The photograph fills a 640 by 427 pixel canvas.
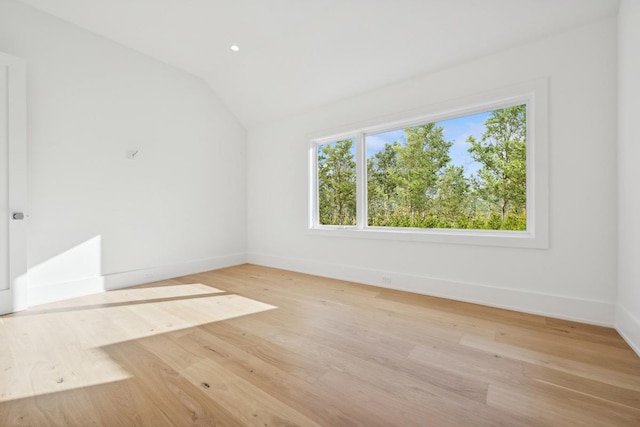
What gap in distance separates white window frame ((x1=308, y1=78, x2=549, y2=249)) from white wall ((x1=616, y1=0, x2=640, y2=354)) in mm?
439

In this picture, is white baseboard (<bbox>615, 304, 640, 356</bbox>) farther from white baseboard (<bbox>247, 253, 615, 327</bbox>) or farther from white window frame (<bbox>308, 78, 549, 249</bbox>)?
white window frame (<bbox>308, 78, 549, 249</bbox>)

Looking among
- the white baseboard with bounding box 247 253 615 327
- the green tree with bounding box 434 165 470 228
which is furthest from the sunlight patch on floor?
the green tree with bounding box 434 165 470 228

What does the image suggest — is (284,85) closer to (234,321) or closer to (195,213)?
(195,213)

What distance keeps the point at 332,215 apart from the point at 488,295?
2.15m

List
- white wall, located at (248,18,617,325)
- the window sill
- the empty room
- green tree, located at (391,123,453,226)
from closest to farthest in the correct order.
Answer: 1. the empty room
2. white wall, located at (248,18,617,325)
3. the window sill
4. green tree, located at (391,123,453,226)

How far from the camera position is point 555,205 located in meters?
2.33

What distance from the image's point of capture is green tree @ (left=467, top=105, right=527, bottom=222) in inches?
102

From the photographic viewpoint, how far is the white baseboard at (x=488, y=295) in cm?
219

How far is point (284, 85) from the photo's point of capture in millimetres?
3744

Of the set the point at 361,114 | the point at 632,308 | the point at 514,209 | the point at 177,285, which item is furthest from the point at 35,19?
the point at 632,308

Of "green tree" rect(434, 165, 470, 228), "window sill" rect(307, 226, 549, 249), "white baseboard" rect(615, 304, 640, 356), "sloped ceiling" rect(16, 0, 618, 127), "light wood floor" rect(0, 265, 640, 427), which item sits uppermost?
"sloped ceiling" rect(16, 0, 618, 127)

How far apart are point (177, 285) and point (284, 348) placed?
220 cm

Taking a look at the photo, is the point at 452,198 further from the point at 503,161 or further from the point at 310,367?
the point at 310,367

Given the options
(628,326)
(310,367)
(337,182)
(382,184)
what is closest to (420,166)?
(382,184)
